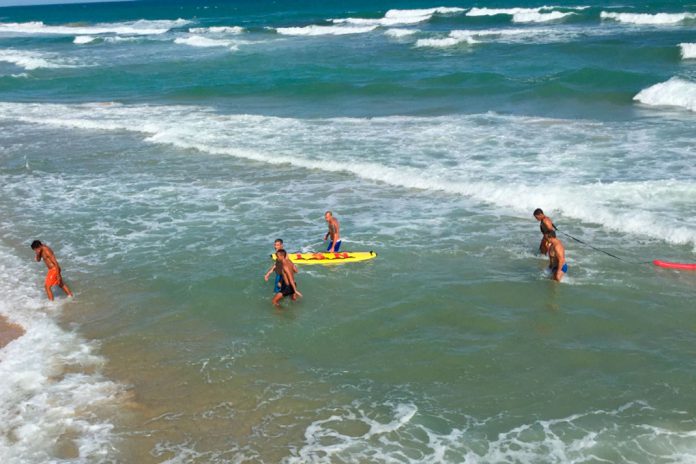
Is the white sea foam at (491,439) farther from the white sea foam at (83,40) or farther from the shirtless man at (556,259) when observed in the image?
the white sea foam at (83,40)

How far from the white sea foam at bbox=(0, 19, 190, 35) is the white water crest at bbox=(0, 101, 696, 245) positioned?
56.5m

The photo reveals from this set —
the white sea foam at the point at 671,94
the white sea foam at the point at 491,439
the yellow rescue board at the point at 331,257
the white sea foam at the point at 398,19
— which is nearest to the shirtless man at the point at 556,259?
the yellow rescue board at the point at 331,257

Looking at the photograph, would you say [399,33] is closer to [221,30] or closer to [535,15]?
[535,15]

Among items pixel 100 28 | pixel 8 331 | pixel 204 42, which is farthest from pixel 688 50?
pixel 100 28

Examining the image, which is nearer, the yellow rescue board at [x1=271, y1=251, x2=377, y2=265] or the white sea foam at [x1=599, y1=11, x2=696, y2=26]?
the yellow rescue board at [x1=271, y1=251, x2=377, y2=265]

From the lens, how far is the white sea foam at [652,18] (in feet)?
172

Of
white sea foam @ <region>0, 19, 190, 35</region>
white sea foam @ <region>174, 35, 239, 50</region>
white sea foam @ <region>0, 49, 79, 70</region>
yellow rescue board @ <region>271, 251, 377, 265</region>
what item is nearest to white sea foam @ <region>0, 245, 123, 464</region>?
yellow rescue board @ <region>271, 251, 377, 265</region>

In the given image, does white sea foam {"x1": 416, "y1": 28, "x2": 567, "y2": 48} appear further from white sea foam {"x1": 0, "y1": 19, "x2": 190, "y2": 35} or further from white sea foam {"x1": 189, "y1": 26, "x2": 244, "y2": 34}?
white sea foam {"x1": 0, "y1": 19, "x2": 190, "y2": 35}

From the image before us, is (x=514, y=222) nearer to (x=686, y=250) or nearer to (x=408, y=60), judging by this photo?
(x=686, y=250)

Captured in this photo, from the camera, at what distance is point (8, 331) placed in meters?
11.5

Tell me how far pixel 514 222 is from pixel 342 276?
4287 millimetres

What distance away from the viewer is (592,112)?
26.4 meters

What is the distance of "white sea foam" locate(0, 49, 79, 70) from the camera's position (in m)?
50.3

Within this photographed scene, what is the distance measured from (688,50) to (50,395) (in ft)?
119
